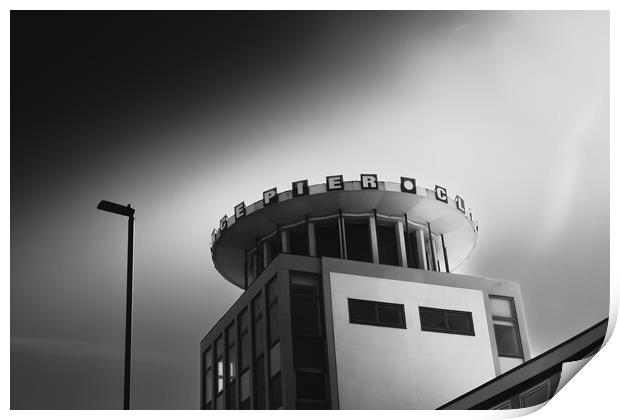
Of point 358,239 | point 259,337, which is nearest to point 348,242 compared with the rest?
point 358,239

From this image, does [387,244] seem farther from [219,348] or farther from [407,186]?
[219,348]

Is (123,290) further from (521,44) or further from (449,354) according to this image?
(449,354)

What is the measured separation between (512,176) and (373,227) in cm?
821

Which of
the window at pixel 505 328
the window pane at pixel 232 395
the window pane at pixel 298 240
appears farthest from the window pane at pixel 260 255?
the window at pixel 505 328

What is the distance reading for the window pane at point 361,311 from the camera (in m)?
14.8

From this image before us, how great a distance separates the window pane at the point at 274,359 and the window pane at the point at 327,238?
439 cm

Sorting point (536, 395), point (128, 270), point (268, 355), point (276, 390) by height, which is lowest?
point (536, 395)


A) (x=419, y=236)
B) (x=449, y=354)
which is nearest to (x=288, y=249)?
(x=419, y=236)

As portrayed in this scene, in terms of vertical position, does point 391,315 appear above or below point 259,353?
above

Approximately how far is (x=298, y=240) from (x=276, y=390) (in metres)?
5.06

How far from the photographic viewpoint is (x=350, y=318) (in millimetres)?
14695

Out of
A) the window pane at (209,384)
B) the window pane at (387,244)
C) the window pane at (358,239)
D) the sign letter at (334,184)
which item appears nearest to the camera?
the window pane at (209,384)

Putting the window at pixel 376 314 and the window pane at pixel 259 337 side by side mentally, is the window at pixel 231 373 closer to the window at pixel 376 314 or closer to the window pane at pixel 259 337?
the window pane at pixel 259 337

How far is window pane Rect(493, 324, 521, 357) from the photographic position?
53.0ft
